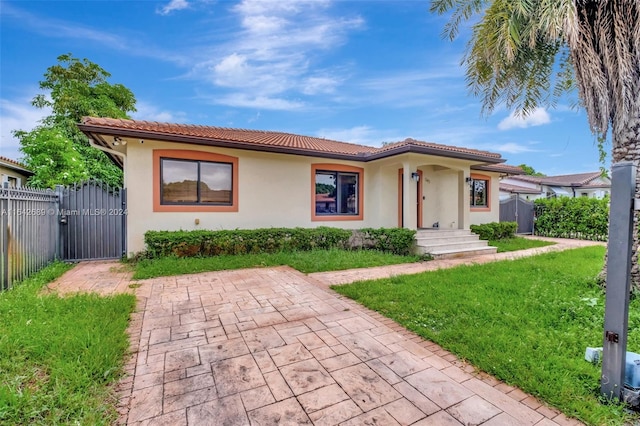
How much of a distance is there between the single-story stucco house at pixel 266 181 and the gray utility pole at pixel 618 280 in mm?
7311

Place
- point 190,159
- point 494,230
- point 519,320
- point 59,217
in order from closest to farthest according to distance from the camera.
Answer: point 519,320
point 59,217
point 190,159
point 494,230

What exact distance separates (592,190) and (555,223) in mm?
20115

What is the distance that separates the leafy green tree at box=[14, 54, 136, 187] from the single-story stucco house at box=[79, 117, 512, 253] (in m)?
8.85

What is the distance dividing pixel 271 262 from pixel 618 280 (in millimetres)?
6835

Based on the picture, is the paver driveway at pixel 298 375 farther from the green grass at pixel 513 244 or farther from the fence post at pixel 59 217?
the green grass at pixel 513 244

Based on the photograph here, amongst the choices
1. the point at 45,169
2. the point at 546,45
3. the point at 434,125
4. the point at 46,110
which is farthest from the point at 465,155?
the point at 46,110

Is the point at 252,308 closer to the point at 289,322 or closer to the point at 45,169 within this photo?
the point at 289,322

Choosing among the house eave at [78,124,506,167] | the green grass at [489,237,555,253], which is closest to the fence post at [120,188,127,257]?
the house eave at [78,124,506,167]

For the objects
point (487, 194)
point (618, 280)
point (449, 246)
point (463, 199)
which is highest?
point (487, 194)

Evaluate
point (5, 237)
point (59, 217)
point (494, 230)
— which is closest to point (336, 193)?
point (494, 230)

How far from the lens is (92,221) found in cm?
838

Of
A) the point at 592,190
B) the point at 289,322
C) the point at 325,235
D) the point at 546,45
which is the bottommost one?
the point at 289,322

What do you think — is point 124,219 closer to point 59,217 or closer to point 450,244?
point 59,217

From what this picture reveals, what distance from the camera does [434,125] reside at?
694 inches
